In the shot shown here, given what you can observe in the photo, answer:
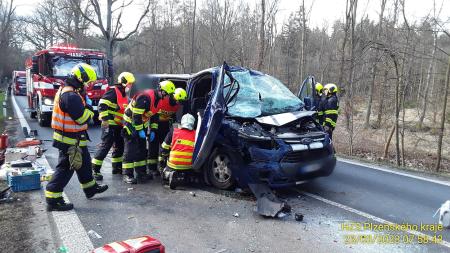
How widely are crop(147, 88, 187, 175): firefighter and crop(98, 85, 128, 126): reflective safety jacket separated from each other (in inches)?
25.0

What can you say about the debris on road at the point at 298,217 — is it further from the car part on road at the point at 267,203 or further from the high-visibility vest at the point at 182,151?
the high-visibility vest at the point at 182,151

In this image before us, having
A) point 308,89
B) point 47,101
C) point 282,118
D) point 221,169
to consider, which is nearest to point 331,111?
point 308,89

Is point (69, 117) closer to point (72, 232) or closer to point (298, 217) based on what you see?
point (72, 232)

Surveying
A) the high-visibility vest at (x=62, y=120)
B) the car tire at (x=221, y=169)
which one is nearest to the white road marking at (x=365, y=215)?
the car tire at (x=221, y=169)

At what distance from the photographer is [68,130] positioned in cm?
479

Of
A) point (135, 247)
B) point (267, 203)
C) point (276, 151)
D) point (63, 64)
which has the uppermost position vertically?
point (63, 64)

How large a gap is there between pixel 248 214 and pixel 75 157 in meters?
2.34

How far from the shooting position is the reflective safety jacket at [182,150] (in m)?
5.77

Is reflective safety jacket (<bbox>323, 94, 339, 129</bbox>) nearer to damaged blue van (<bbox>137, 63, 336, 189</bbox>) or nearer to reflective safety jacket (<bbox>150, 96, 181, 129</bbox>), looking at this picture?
damaged blue van (<bbox>137, 63, 336, 189</bbox>)

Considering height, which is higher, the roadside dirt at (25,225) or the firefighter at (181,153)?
the firefighter at (181,153)

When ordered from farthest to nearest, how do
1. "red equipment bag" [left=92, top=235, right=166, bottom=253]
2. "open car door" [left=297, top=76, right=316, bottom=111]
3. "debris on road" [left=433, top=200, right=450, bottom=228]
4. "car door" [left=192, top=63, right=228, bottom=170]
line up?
"open car door" [left=297, top=76, right=316, bottom=111], "car door" [left=192, top=63, right=228, bottom=170], "debris on road" [left=433, top=200, right=450, bottom=228], "red equipment bag" [left=92, top=235, right=166, bottom=253]

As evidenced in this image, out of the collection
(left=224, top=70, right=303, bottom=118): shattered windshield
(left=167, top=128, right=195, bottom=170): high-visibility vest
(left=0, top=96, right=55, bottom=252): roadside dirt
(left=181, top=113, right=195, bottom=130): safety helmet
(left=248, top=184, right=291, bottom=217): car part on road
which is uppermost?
(left=224, top=70, right=303, bottom=118): shattered windshield

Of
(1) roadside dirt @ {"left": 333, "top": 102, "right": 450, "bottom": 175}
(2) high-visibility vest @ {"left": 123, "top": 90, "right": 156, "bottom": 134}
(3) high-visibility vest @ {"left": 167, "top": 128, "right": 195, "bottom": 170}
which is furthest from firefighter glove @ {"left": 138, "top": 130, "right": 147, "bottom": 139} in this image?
(1) roadside dirt @ {"left": 333, "top": 102, "right": 450, "bottom": 175}

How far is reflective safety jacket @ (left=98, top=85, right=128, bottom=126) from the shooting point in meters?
6.37
